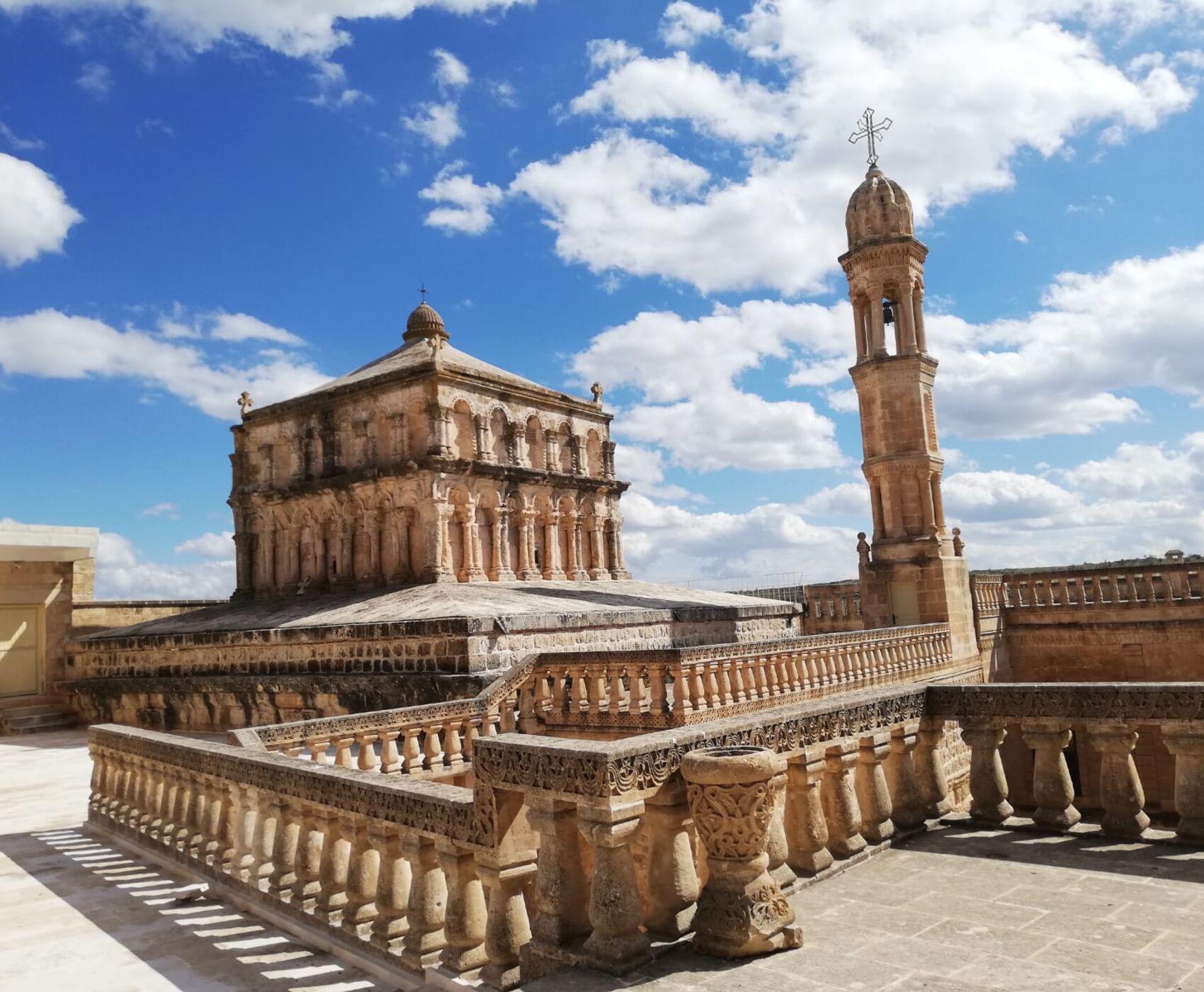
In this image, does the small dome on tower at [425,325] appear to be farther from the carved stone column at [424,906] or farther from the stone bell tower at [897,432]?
the carved stone column at [424,906]

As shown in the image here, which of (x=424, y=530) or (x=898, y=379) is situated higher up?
(x=898, y=379)

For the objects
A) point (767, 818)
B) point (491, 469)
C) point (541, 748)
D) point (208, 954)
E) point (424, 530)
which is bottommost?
point (208, 954)

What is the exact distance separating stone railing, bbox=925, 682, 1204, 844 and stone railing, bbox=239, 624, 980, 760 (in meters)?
4.90

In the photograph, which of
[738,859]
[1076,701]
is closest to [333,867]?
[738,859]

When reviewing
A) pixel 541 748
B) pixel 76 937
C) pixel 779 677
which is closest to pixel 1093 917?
pixel 541 748

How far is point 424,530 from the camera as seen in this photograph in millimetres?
18438

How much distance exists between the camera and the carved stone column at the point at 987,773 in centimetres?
533

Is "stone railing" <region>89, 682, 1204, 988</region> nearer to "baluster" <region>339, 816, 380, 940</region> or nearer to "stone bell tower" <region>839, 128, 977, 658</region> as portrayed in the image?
"baluster" <region>339, 816, 380, 940</region>

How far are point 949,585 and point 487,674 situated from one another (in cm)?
1245

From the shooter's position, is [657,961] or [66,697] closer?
[657,961]

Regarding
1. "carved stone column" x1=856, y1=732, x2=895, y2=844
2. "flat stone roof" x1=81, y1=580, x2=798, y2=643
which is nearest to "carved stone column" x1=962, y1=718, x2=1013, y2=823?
Result: "carved stone column" x1=856, y1=732, x2=895, y2=844

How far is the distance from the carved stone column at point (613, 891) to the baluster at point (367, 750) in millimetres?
4953

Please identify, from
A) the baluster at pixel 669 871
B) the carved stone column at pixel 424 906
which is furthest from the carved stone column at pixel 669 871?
the carved stone column at pixel 424 906

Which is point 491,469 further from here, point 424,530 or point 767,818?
point 767,818
